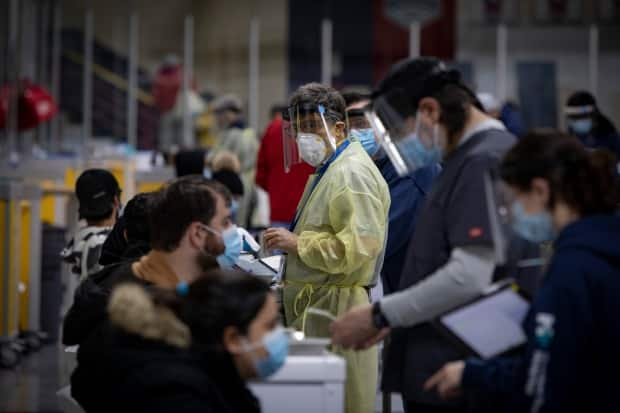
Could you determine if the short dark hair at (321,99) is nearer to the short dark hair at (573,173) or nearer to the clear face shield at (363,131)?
the clear face shield at (363,131)

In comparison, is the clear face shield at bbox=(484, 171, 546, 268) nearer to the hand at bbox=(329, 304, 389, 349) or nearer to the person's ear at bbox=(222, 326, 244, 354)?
the hand at bbox=(329, 304, 389, 349)

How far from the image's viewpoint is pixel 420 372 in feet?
9.31

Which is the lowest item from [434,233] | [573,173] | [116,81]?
[434,233]

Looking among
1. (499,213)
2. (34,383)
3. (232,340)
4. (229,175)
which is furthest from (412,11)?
(232,340)

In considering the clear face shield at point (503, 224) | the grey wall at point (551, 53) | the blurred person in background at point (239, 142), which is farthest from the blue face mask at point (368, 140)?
the grey wall at point (551, 53)

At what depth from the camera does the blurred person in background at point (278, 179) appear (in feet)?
22.5

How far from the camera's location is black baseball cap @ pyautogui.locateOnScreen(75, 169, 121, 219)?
191 inches

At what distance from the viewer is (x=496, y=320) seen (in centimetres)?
260

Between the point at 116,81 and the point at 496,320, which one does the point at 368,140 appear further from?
the point at 116,81

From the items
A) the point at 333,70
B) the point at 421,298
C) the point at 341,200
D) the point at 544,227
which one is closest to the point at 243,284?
the point at 421,298

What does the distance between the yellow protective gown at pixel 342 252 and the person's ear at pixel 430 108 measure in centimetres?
94

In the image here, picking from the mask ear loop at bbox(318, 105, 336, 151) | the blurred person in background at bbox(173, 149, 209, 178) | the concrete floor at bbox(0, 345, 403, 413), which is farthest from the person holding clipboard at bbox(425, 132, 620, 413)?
the blurred person in background at bbox(173, 149, 209, 178)

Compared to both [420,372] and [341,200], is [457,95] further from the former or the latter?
[341,200]

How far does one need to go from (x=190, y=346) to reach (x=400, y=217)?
2.50 m
